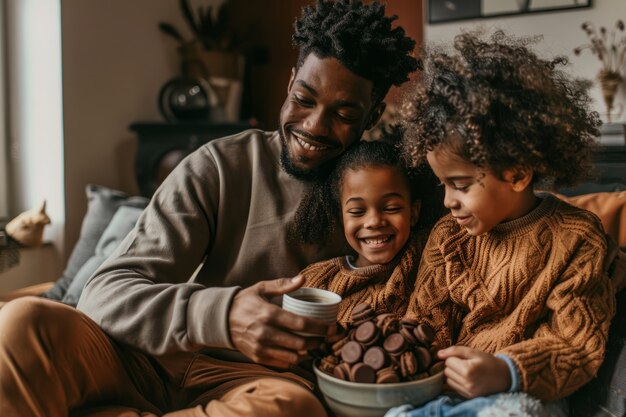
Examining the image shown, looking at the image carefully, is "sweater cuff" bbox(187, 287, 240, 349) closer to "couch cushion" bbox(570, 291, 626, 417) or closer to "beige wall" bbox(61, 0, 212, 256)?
"couch cushion" bbox(570, 291, 626, 417)

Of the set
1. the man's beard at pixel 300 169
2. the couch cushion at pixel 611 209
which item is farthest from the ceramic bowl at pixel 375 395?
the couch cushion at pixel 611 209

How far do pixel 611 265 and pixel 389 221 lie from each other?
0.47 meters

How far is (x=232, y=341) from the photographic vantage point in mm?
1270

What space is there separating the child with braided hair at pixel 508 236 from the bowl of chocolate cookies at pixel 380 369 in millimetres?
27

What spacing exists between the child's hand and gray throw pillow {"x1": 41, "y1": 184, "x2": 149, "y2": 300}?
1.97m

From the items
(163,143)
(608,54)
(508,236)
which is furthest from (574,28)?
(508,236)

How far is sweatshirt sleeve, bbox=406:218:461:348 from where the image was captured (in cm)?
146

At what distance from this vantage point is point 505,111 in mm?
1291

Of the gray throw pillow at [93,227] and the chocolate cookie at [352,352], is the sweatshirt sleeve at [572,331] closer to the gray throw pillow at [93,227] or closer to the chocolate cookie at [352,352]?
the chocolate cookie at [352,352]

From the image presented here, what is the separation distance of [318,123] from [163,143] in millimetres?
2460

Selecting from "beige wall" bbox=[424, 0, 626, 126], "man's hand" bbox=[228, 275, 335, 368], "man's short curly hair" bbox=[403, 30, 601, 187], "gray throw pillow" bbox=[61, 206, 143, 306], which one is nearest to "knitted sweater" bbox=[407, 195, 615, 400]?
"man's short curly hair" bbox=[403, 30, 601, 187]

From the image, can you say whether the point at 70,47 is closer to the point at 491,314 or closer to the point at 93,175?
the point at 93,175

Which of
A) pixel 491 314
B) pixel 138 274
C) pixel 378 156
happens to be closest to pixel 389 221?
pixel 378 156

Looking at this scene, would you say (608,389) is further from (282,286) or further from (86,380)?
(86,380)
